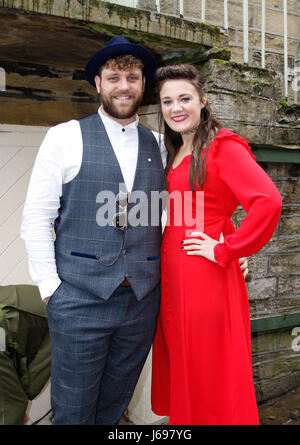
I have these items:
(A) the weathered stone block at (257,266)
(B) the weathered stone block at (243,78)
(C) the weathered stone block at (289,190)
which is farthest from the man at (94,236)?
(C) the weathered stone block at (289,190)

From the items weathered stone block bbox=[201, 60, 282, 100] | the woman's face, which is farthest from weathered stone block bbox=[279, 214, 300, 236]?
the woman's face

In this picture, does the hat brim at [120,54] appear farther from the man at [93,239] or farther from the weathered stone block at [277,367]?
the weathered stone block at [277,367]

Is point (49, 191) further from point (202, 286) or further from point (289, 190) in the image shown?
point (289, 190)

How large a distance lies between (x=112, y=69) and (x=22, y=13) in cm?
51

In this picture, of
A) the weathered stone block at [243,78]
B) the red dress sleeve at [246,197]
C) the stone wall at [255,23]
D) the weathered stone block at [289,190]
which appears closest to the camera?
the red dress sleeve at [246,197]

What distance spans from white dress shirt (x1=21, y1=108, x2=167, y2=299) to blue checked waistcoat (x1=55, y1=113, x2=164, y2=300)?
38mm

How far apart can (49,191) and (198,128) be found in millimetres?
817

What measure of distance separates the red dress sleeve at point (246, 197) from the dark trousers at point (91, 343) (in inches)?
21.1

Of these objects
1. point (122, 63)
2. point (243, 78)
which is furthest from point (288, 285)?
point (122, 63)

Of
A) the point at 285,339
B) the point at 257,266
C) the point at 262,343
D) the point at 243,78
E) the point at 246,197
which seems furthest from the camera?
the point at 285,339

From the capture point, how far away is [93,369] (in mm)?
2109

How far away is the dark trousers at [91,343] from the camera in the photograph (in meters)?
A: 2.05

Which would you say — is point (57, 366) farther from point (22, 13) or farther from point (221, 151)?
point (22, 13)

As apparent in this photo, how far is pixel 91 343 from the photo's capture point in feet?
6.80
